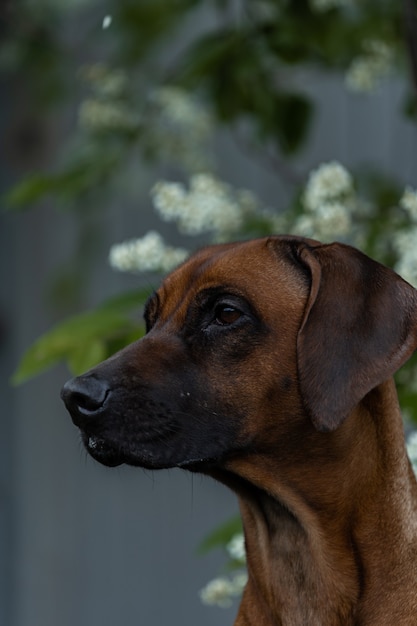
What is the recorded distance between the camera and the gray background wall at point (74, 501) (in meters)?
6.26

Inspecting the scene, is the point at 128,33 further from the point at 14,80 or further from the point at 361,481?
the point at 361,481

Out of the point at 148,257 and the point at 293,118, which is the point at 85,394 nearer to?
the point at 148,257

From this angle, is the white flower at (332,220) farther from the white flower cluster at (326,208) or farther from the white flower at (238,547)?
the white flower at (238,547)

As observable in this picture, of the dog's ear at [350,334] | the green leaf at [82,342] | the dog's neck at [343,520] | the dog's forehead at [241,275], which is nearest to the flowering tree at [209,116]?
the green leaf at [82,342]

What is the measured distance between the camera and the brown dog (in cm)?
287

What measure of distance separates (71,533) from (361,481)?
3.78 m

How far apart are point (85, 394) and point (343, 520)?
0.66 meters

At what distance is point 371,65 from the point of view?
4656mm

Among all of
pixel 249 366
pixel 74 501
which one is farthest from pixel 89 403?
pixel 74 501

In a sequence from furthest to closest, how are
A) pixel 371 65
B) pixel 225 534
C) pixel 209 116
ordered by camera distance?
pixel 209 116, pixel 371 65, pixel 225 534

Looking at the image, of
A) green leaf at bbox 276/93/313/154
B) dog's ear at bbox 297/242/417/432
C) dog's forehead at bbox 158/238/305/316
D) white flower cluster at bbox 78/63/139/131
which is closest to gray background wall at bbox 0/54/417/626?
white flower cluster at bbox 78/63/139/131

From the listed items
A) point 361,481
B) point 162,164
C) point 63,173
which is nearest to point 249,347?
point 361,481

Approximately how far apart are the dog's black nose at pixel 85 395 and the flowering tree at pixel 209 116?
0.67 meters

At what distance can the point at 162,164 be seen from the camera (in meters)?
6.04
